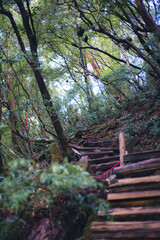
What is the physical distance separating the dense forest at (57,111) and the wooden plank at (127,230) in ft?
0.90

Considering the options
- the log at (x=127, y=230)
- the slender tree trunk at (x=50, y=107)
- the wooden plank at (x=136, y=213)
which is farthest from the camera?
the slender tree trunk at (x=50, y=107)

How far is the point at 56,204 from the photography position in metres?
3.40

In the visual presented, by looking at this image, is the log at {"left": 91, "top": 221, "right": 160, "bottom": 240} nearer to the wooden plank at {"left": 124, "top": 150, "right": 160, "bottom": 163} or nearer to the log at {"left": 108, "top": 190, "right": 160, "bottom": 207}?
the log at {"left": 108, "top": 190, "right": 160, "bottom": 207}

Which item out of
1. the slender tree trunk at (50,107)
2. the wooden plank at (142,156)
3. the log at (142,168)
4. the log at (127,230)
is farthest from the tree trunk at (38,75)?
the log at (127,230)

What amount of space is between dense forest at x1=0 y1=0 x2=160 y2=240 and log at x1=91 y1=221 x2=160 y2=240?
276 mm

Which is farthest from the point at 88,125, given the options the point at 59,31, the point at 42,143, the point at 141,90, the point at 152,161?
the point at 152,161

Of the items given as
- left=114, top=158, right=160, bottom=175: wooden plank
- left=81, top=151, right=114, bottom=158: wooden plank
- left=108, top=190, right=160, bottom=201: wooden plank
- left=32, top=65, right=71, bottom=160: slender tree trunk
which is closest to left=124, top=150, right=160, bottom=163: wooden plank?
left=114, top=158, right=160, bottom=175: wooden plank

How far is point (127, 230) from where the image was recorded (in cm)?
215

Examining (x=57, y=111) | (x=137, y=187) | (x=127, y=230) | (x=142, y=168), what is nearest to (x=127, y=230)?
(x=127, y=230)

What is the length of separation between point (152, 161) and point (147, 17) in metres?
6.74

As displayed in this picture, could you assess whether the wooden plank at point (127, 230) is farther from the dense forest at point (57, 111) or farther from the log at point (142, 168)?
the log at point (142, 168)

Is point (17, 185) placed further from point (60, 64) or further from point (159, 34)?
point (60, 64)

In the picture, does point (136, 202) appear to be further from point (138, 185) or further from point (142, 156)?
point (142, 156)

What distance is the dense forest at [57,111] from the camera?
2393 mm
